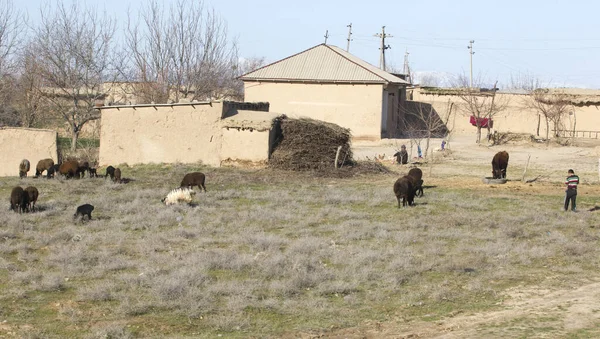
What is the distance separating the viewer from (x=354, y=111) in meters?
45.8

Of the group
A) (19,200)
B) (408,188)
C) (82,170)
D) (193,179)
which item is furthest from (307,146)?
(19,200)

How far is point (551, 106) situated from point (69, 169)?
34780 mm

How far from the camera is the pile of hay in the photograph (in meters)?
29.8

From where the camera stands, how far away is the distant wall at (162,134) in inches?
1212

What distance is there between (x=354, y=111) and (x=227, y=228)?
28458mm

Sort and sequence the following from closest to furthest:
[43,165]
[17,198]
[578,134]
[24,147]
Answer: [17,198], [43,165], [24,147], [578,134]

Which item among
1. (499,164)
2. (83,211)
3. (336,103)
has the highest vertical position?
(336,103)

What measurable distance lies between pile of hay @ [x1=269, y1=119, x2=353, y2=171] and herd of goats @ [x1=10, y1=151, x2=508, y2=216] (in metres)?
5.73

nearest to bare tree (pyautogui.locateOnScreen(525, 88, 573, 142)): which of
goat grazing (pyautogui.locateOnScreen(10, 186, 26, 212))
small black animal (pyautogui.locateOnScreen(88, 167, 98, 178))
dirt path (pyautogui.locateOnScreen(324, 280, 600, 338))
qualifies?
small black animal (pyautogui.locateOnScreen(88, 167, 98, 178))

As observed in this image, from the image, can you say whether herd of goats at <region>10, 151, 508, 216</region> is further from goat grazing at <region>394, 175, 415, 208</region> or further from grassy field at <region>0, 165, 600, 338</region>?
grassy field at <region>0, 165, 600, 338</region>

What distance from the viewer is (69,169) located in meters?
26.8

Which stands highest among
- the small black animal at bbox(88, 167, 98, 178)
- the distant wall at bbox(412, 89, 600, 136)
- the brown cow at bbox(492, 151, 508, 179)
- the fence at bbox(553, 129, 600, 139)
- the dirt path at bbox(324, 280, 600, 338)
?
the distant wall at bbox(412, 89, 600, 136)

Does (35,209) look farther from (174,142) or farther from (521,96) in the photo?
(521,96)

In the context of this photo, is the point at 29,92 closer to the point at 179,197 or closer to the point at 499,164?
the point at 179,197
